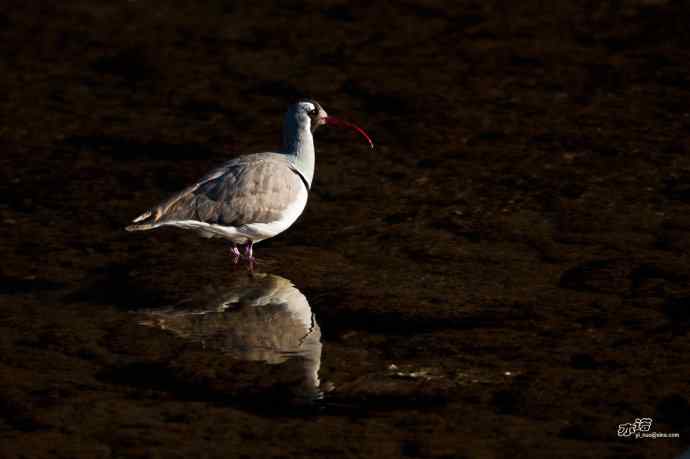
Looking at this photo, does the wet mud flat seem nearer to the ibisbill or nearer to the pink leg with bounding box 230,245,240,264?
the pink leg with bounding box 230,245,240,264

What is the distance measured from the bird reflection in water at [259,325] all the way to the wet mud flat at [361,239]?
0.10ft

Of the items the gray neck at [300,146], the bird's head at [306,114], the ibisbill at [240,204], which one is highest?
the bird's head at [306,114]

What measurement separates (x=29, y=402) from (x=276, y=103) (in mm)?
9023

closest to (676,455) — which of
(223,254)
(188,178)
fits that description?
(223,254)

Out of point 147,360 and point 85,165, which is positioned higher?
point 85,165

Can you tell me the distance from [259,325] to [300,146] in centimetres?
281

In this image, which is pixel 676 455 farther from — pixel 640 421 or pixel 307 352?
pixel 307 352

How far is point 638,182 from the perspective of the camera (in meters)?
15.1

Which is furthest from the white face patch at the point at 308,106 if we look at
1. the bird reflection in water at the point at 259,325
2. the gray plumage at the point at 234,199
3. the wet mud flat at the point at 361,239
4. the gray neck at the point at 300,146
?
the bird reflection in water at the point at 259,325

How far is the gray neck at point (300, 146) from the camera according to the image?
13.8 metres

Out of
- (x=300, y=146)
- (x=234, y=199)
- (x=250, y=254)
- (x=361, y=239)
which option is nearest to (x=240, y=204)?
(x=234, y=199)

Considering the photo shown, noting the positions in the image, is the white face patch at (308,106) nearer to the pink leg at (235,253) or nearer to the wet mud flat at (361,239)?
the wet mud flat at (361,239)

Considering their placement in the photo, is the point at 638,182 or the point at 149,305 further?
the point at 638,182

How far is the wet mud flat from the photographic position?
989cm
